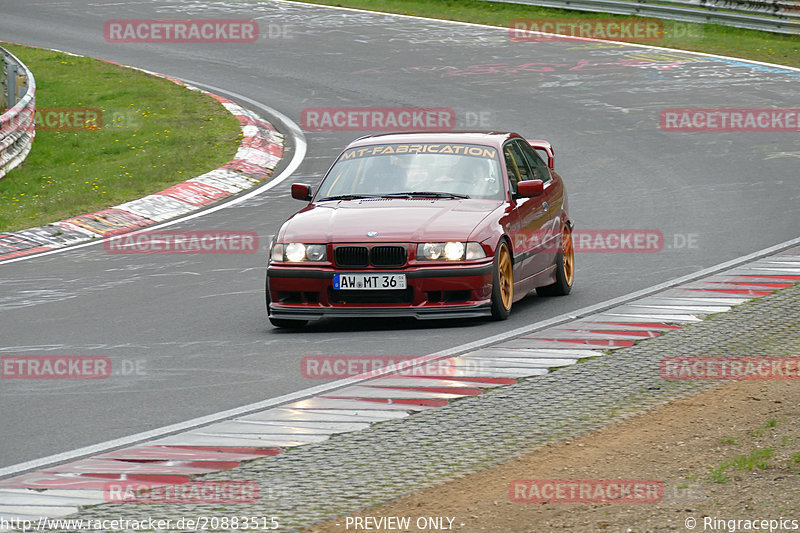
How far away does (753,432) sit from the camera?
6.87 m

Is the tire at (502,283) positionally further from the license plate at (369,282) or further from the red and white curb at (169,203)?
the red and white curb at (169,203)

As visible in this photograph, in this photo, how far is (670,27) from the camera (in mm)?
31594

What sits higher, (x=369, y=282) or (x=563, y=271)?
(x=369, y=282)

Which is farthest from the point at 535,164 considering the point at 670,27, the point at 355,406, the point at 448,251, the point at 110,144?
the point at 670,27

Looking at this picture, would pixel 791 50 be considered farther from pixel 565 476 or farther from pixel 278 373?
pixel 565 476

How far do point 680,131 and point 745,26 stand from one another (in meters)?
10.2

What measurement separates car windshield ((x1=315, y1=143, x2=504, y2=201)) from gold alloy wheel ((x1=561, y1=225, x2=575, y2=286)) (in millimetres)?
1244

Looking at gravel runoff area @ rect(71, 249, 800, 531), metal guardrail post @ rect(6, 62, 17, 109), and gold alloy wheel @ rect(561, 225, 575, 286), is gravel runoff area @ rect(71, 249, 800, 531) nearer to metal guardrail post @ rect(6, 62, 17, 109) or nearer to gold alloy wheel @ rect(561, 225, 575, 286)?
gold alloy wheel @ rect(561, 225, 575, 286)

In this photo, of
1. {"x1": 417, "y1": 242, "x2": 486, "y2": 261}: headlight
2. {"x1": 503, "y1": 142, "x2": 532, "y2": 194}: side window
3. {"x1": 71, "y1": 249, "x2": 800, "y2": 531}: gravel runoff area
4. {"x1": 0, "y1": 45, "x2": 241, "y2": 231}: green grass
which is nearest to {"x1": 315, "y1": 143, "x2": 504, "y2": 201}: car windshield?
{"x1": 503, "y1": 142, "x2": 532, "y2": 194}: side window

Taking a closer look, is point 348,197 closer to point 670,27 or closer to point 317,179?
point 317,179

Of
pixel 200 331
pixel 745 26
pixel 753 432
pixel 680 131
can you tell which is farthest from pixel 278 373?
pixel 745 26

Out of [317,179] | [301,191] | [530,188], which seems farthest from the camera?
[317,179]

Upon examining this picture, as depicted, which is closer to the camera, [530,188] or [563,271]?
[530,188]

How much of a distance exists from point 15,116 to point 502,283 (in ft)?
39.5
